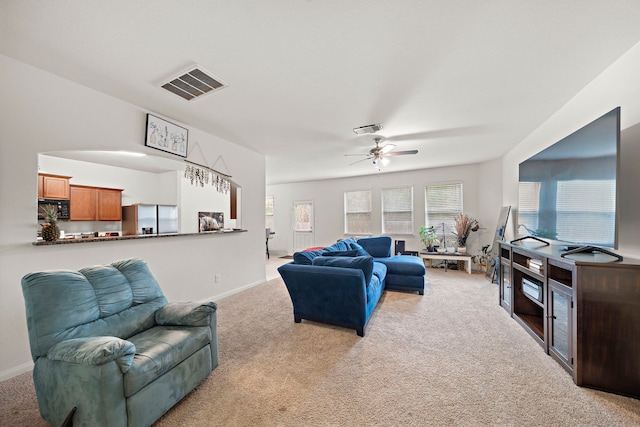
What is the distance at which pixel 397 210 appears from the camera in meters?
6.75

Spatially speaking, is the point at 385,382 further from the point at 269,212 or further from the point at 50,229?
the point at 269,212

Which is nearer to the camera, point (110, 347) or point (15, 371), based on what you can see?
point (110, 347)

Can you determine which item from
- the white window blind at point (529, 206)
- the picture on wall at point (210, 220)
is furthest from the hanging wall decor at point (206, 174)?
the white window blind at point (529, 206)

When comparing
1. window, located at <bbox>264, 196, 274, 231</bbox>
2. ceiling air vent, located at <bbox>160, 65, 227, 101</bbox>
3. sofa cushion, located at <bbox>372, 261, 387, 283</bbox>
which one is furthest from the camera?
window, located at <bbox>264, 196, 274, 231</bbox>

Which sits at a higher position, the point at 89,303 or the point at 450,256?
the point at 89,303

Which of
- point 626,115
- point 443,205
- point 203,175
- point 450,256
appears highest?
point 626,115

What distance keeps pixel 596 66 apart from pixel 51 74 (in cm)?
473

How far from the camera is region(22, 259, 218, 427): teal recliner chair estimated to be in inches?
49.2

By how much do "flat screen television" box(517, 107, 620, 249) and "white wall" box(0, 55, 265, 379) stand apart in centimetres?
421

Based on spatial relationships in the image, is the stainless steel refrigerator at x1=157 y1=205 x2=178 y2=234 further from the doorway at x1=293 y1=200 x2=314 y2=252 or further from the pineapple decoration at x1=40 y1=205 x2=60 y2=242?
the doorway at x1=293 y1=200 x2=314 y2=252

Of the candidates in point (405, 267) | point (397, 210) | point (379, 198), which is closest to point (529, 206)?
point (405, 267)

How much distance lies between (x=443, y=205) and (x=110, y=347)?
662 cm

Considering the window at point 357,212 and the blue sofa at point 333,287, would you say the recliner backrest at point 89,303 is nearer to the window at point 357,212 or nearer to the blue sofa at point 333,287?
the blue sofa at point 333,287

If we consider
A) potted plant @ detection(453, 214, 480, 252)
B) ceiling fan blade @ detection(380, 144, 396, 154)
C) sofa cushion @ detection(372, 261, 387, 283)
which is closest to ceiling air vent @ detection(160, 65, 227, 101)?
ceiling fan blade @ detection(380, 144, 396, 154)
